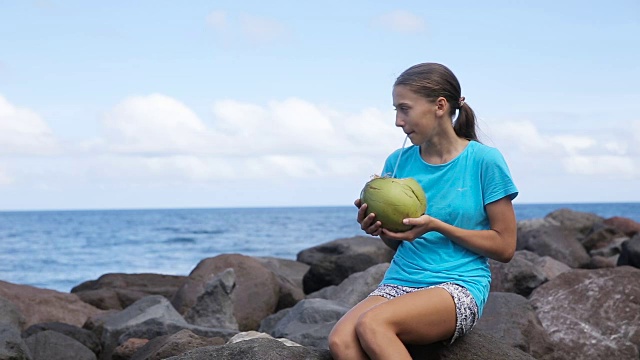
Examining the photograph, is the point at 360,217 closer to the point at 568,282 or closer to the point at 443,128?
the point at 443,128

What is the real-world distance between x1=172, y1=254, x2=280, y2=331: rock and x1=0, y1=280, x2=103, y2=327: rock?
48.0 inches

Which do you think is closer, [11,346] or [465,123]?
[465,123]

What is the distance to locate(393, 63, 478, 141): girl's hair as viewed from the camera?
4.42 metres

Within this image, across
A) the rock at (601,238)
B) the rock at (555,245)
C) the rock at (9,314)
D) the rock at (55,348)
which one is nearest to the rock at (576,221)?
the rock at (601,238)

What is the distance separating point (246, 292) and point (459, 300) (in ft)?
24.1

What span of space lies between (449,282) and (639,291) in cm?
471

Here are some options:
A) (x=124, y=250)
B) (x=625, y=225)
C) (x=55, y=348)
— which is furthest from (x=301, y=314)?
(x=124, y=250)

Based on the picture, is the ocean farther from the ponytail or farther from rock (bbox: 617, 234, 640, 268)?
the ponytail

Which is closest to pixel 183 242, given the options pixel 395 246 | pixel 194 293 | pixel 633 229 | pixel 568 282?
pixel 633 229

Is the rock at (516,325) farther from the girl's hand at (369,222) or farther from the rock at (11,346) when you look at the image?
the rock at (11,346)

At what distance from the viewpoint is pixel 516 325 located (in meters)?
7.12

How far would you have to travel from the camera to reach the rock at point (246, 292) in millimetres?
11023

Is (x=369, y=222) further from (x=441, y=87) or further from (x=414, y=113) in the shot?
(x=441, y=87)

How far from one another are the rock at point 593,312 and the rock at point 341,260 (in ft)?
15.4
